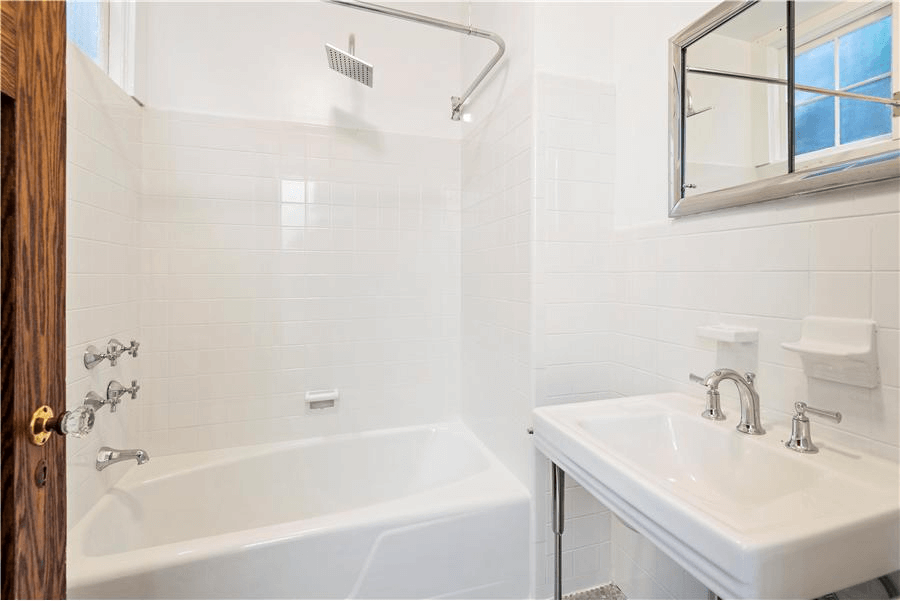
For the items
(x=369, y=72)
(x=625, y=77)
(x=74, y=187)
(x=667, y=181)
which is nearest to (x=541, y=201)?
(x=667, y=181)

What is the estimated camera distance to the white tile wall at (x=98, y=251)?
1.29 metres

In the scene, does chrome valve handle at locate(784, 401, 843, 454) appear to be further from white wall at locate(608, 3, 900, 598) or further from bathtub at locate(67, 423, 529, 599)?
bathtub at locate(67, 423, 529, 599)

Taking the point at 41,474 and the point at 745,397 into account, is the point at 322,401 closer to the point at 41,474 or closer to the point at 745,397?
the point at 41,474

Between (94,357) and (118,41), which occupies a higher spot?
(118,41)

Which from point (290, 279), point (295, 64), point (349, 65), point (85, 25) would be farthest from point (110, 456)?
point (295, 64)

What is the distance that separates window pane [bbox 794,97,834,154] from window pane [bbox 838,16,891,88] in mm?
50

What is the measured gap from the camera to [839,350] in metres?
0.84

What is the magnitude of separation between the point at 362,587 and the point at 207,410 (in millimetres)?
1112

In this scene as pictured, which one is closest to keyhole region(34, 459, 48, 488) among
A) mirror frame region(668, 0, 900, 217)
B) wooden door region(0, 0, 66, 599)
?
wooden door region(0, 0, 66, 599)

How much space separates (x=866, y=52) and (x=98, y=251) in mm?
2212

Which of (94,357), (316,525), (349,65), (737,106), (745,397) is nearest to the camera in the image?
(745,397)

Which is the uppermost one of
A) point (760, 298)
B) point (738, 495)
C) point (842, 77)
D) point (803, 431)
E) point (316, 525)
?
point (842, 77)

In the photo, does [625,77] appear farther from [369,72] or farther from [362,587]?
[362,587]

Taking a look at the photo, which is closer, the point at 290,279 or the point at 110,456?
the point at 110,456
